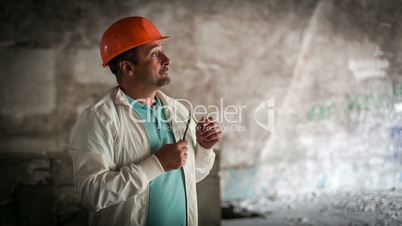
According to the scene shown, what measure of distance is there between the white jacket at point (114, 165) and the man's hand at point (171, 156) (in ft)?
0.09

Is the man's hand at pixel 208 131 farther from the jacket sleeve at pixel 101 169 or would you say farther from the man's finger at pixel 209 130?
the jacket sleeve at pixel 101 169

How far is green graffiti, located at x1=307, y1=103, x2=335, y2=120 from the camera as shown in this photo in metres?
4.11

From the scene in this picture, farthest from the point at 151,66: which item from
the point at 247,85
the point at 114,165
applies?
the point at 247,85

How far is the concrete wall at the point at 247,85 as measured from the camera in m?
3.15

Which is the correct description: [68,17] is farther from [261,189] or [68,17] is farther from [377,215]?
[377,215]

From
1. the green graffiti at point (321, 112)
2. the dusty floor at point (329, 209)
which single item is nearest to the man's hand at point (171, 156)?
the dusty floor at point (329, 209)

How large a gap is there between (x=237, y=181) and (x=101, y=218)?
231 centimetres

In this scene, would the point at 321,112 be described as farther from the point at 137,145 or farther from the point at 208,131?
the point at 137,145

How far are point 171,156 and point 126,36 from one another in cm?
63

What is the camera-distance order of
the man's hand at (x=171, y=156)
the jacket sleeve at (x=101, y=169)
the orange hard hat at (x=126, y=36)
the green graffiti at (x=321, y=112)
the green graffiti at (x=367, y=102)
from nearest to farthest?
the jacket sleeve at (x=101, y=169), the man's hand at (x=171, y=156), the orange hard hat at (x=126, y=36), the green graffiti at (x=321, y=112), the green graffiti at (x=367, y=102)

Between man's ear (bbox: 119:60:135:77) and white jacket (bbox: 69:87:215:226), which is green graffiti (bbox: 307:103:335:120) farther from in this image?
man's ear (bbox: 119:60:135:77)

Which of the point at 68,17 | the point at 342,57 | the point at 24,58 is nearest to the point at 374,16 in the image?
the point at 342,57

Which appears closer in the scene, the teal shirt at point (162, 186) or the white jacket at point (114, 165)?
the white jacket at point (114, 165)

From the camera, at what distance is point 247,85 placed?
3.88m
